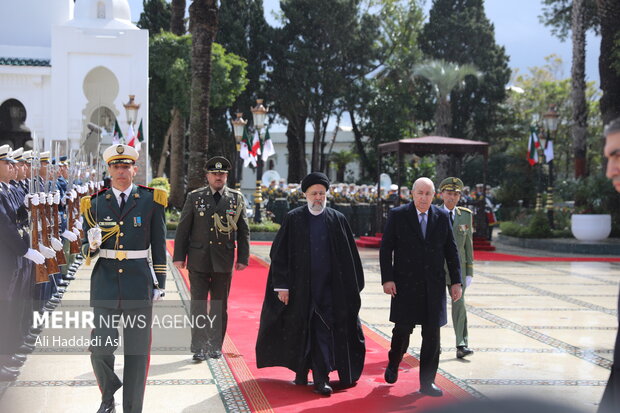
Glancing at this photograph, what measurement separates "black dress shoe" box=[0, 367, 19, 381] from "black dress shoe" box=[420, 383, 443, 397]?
3.45 meters

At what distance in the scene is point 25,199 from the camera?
815 cm

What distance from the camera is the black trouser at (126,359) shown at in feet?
17.6

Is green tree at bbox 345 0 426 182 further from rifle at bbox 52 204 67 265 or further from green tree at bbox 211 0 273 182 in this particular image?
rifle at bbox 52 204 67 265

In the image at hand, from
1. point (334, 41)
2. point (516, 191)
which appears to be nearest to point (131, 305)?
point (516, 191)

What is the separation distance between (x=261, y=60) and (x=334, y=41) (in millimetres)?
4750

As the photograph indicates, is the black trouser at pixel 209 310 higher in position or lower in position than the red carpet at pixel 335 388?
higher

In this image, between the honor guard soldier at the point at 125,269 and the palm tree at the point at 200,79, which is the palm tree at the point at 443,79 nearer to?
the palm tree at the point at 200,79

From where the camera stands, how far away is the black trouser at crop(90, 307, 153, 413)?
5.37m

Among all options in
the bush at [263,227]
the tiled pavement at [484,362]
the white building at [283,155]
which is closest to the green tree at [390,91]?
the white building at [283,155]

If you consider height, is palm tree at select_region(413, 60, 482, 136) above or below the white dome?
below

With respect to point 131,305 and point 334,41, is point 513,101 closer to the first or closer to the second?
point 334,41

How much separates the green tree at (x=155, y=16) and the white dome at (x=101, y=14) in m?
14.0

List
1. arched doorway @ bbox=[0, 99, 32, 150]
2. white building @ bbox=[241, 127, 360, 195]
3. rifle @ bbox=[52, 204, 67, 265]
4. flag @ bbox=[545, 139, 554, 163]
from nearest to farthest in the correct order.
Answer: rifle @ bbox=[52, 204, 67, 265]
flag @ bbox=[545, 139, 554, 163]
arched doorway @ bbox=[0, 99, 32, 150]
white building @ bbox=[241, 127, 360, 195]

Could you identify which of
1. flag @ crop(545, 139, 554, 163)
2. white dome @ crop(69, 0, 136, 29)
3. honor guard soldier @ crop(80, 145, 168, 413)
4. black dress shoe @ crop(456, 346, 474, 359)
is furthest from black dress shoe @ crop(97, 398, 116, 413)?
white dome @ crop(69, 0, 136, 29)
